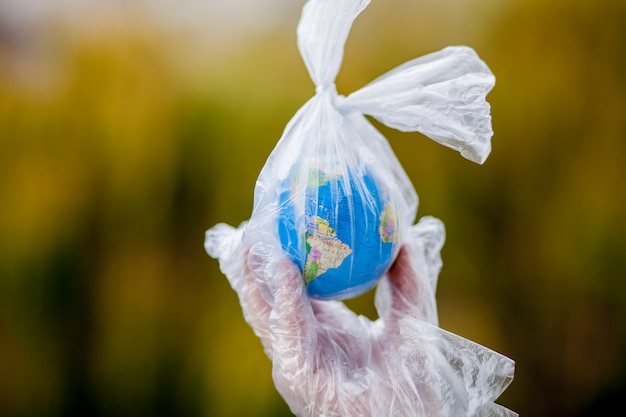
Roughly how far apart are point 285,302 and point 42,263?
3.65 ft

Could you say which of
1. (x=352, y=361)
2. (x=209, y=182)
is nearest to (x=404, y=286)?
(x=352, y=361)

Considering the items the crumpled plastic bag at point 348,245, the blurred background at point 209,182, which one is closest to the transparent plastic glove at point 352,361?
the crumpled plastic bag at point 348,245

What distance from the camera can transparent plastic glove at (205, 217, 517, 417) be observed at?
0.70 metres

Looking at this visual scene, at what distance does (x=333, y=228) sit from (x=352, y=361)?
7.5 inches

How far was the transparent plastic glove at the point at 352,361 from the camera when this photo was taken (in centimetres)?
70

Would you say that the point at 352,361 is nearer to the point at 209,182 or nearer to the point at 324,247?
the point at 324,247

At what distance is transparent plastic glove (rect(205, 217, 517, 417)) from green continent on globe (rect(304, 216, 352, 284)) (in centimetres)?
3

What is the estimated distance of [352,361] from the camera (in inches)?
30.1

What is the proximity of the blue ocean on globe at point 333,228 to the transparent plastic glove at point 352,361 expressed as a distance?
0.08 feet

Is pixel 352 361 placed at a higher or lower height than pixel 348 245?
lower

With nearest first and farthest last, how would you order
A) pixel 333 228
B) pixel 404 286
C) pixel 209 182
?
pixel 333 228
pixel 404 286
pixel 209 182

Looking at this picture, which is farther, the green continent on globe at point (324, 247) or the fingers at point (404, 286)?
the fingers at point (404, 286)

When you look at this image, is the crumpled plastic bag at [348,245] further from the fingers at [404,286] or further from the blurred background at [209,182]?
the blurred background at [209,182]

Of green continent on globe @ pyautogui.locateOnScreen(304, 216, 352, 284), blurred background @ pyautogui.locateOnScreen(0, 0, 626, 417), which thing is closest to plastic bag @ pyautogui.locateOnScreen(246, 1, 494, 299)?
green continent on globe @ pyautogui.locateOnScreen(304, 216, 352, 284)
